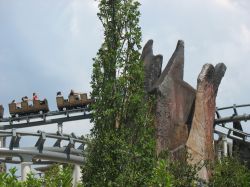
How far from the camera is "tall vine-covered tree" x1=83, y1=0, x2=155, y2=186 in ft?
44.3

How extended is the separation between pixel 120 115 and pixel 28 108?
58.8 ft

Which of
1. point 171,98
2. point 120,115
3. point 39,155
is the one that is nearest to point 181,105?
point 171,98

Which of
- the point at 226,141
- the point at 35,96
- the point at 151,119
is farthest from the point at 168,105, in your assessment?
the point at 35,96

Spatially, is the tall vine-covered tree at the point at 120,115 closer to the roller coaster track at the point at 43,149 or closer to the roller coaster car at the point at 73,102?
the roller coaster track at the point at 43,149

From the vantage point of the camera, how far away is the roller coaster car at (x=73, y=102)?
3170 cm

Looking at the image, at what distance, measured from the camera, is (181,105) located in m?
22.1

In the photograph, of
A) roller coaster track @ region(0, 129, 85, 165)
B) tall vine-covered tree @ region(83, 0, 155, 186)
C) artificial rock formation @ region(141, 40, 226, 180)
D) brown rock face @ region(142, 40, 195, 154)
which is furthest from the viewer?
roller coaster track @ region(0, 129, 85, 165)

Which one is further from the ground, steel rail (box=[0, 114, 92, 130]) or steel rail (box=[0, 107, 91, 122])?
steel rail (box=[0, 107, 91, 122])

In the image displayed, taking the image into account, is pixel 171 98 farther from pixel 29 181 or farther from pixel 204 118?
pixel 29 181

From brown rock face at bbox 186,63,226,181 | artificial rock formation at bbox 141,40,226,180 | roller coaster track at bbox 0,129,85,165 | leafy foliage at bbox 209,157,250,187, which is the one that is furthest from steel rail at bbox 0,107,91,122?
leafy foliage at bbox 209,157,250,187

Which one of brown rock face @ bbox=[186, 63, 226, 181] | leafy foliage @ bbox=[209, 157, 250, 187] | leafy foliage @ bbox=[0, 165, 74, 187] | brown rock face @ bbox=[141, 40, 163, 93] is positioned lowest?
leafy foliage @ bbox=[209, 157, 250, 187]

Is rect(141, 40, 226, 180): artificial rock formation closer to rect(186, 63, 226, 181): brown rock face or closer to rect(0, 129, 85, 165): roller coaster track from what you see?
rect(186, 63, 226, 181): brown rock face

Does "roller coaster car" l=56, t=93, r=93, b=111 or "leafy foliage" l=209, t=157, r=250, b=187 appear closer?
"leafy foliage" l=209, t=157, r=250, b=187

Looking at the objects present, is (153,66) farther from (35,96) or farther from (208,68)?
(35,96)
